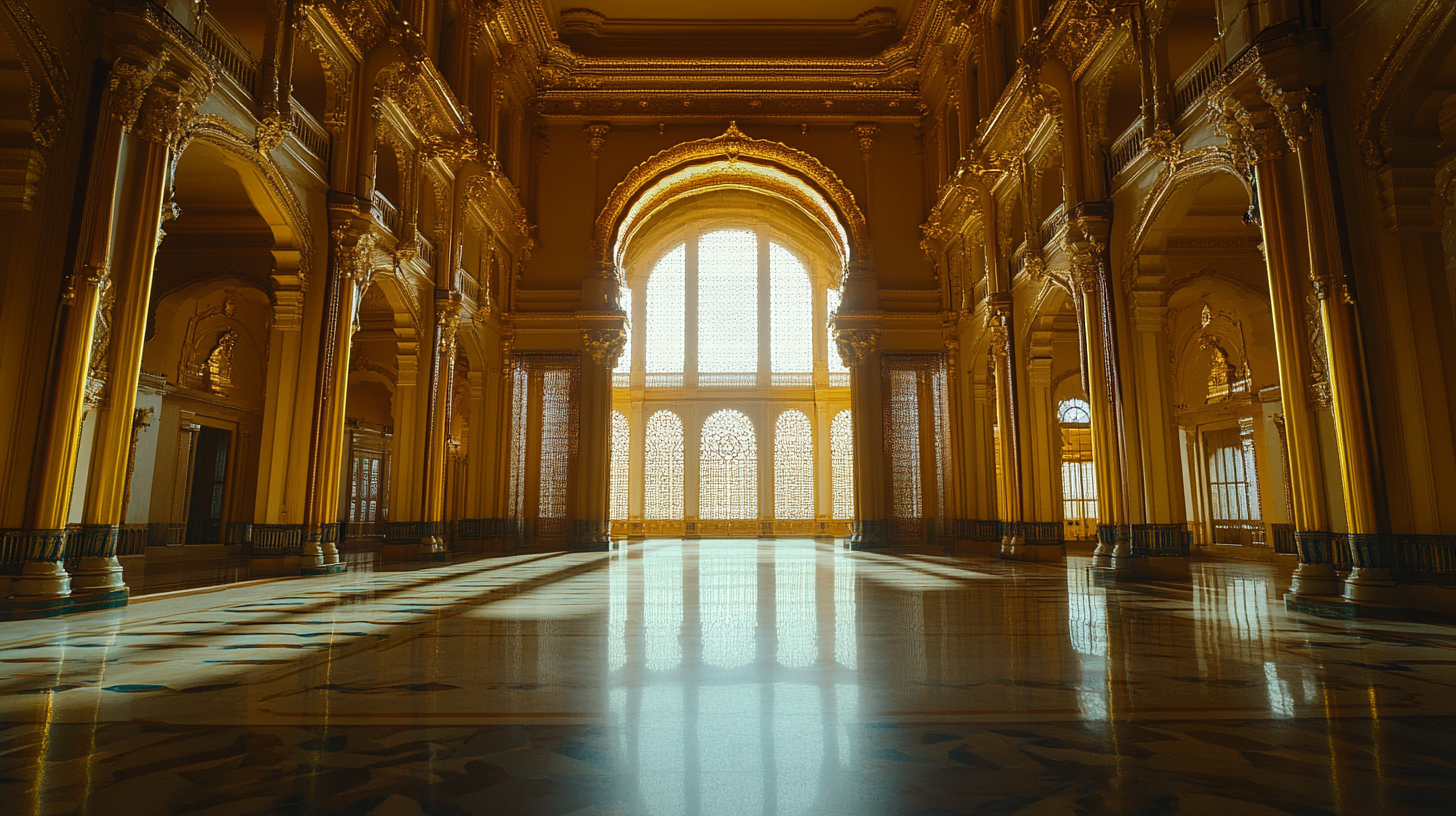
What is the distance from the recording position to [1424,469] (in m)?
5.91

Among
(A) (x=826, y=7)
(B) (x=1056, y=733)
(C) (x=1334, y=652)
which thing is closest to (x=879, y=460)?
(A) (x=826, y=7)

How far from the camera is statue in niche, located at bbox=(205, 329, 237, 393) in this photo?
50.0 ft

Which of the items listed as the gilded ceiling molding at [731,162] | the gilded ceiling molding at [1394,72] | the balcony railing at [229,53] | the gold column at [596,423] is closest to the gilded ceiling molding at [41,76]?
the balcony railing at [229,53]

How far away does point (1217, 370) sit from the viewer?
16.0m

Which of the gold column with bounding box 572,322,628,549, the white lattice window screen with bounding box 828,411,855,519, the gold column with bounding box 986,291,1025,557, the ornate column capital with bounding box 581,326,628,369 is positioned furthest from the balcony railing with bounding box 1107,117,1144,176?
the white lattice window screen with bounding box 828,411,855,519

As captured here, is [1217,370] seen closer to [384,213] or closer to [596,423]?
[596,423]

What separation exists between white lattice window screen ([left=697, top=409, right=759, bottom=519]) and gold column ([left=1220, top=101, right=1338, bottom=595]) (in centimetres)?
2148

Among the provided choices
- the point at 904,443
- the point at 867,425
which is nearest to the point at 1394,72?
the point at 867,425

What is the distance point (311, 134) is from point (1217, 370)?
16990 millimetres

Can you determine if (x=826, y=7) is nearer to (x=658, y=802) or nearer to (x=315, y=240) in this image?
(x=315, y=240)

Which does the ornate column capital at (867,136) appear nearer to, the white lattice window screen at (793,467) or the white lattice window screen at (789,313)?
the white lattice window screen at (789,313)

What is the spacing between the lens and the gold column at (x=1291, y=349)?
6.38m

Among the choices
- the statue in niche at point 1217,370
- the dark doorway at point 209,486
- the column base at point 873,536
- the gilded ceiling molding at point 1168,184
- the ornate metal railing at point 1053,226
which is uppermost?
the ornate metal railing at point 1053,226

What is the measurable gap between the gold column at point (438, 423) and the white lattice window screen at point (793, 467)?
1568 cm
